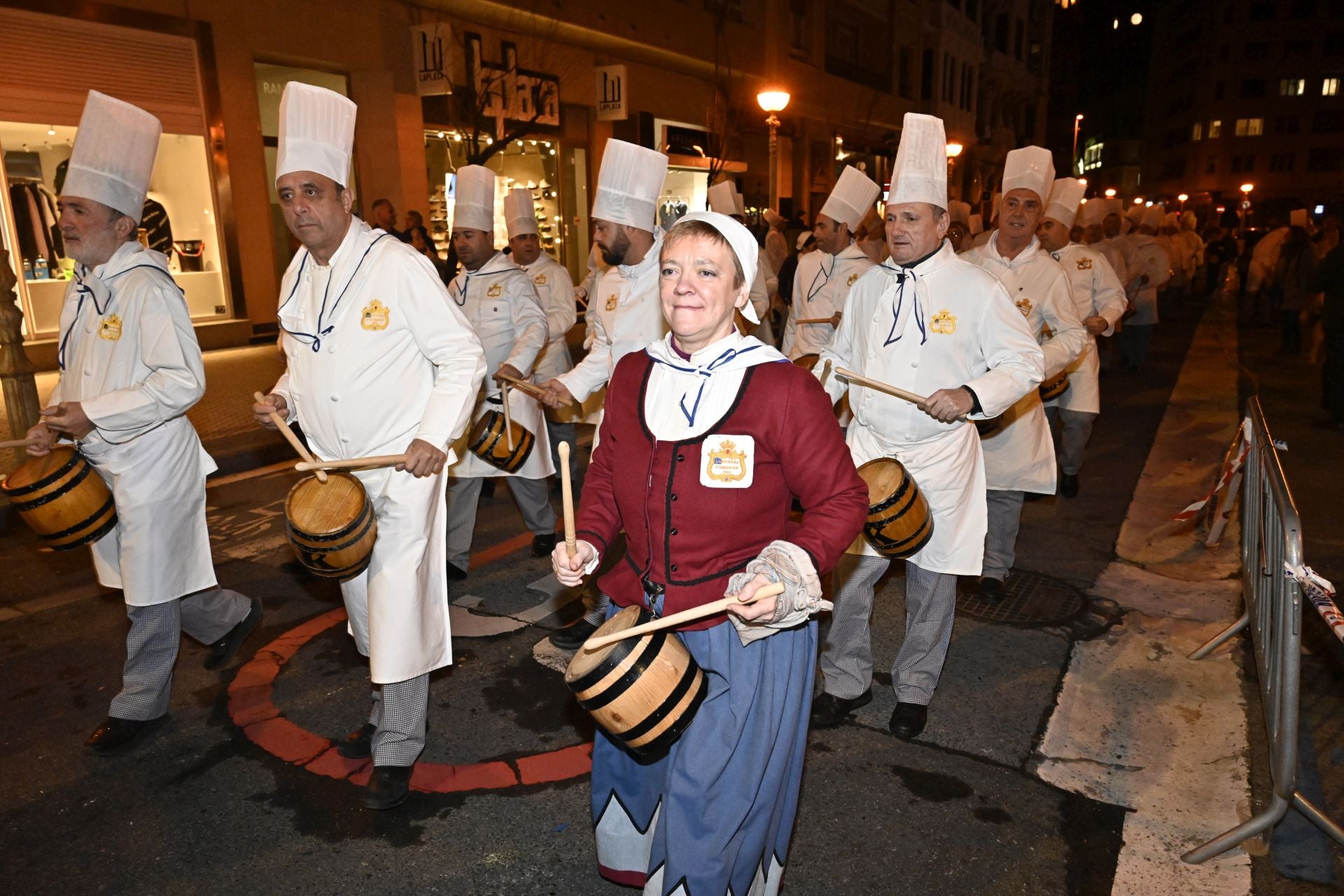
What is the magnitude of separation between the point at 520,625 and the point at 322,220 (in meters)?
2.64

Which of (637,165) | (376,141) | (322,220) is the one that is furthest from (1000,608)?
(376,141)

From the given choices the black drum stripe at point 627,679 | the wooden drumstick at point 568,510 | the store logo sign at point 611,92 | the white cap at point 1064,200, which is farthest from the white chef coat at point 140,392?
the store logo sign at point 611,92

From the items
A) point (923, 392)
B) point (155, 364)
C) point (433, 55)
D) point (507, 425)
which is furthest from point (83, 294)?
point (433, 55)

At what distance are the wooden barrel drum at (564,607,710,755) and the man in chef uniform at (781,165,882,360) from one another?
5790 millimetres

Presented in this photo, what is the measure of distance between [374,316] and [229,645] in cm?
222

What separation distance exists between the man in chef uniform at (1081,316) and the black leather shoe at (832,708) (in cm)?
437

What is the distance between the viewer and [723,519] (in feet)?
7.95

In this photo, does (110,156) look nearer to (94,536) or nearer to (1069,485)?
(94,536)

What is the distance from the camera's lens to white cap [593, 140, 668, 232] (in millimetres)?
5133

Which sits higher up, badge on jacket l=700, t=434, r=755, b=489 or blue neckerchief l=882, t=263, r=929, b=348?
blue neckerchief l=882, t=263, r=929, b=348

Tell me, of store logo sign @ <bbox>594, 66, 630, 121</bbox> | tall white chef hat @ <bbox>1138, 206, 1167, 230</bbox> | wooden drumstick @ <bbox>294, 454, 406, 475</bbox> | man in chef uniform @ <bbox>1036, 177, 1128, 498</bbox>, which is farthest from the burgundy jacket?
store logo sign @ <bbox>594, 66, 630, 121</bbox>

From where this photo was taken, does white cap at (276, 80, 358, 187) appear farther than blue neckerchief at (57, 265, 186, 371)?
No

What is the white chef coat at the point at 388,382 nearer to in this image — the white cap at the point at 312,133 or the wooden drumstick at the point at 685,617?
the white cap at the point at 312,133

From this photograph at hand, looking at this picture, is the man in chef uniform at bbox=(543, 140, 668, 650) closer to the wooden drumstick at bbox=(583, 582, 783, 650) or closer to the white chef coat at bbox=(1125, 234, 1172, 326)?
the wooden drumstick at bbox=(583, 582, 783, 650)
